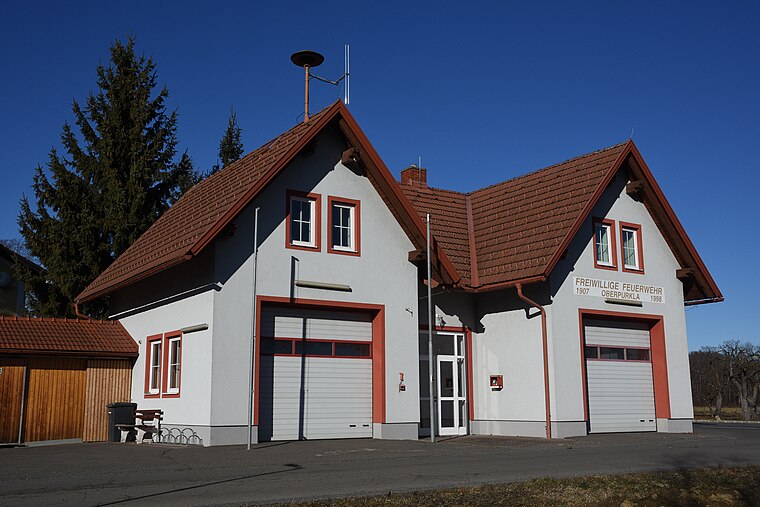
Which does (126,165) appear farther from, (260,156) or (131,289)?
(260,156)

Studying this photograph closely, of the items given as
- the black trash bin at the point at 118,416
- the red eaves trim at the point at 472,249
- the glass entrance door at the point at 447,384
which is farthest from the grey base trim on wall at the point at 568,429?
the black trash bin at the point at 118,416

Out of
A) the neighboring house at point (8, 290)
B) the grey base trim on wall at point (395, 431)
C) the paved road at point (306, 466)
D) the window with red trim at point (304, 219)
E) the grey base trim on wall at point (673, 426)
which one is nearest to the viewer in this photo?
the paved road at point (306, 466)

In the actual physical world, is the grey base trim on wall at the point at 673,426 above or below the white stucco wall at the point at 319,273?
below

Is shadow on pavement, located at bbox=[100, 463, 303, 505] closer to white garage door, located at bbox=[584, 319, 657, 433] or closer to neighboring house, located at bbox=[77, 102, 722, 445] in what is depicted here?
neighboring house, located at bbox=[77, 102, 722, 445]

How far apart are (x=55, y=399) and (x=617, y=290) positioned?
1511 cm

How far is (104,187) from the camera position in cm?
3080

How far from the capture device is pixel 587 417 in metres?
21.4

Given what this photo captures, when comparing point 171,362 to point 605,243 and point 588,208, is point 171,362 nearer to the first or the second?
point 588,208

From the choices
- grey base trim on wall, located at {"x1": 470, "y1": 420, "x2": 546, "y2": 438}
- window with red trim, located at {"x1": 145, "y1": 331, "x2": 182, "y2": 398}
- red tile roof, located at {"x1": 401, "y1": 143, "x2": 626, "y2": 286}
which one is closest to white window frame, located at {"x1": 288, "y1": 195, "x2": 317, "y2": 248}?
window with red trim, located at {"x1": 145, "y1": 331, "x2": 182, "y2": 398}

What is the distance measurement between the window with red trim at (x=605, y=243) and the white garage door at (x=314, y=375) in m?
7.01

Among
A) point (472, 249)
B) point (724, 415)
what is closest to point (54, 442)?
point (472, 249)

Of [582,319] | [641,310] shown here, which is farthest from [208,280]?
[641,310]

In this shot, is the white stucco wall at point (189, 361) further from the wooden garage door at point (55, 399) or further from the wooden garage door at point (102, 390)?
the wooden garage door at point (55, 399)

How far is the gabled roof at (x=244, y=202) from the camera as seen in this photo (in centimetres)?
1775
